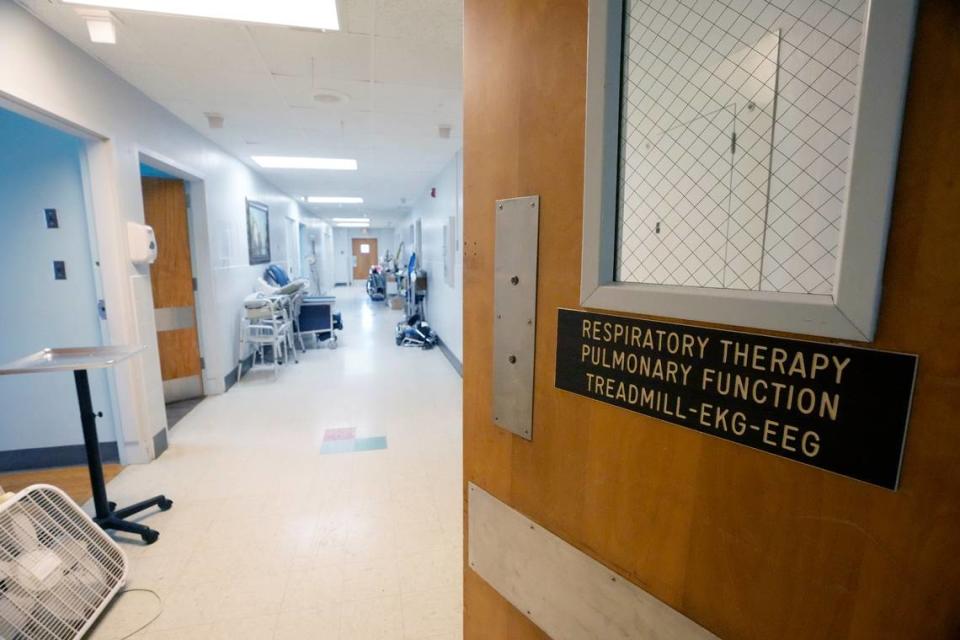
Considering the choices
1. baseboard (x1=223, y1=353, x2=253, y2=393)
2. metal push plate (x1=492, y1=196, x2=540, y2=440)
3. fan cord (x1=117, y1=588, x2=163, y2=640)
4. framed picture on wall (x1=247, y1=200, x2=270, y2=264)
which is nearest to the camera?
metal push plate (x1=492, y1=196, x2=540, y2=440)

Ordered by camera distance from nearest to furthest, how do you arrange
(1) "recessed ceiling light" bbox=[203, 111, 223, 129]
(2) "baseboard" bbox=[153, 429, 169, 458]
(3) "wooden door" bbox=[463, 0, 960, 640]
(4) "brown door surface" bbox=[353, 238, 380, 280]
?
(3) "wooden door" bbox=[463, 0, 960, 640], (2) "baseboard" bbox=[153, 429, 169, 458], (1) "recessed ceiling light" bbox=[203, 111, 223, 129], (4) "brown door surface" bbox=[353, 238, 380, 280]

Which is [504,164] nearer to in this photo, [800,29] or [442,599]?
[800,29]

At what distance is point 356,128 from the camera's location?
13.2 ft

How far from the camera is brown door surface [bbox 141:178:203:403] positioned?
13.4 feet

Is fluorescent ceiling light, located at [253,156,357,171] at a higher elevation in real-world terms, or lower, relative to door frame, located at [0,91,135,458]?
higher

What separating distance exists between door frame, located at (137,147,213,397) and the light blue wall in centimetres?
116

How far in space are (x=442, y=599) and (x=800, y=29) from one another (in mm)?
2686

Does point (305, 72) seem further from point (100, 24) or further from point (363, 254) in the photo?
point (363, 254)

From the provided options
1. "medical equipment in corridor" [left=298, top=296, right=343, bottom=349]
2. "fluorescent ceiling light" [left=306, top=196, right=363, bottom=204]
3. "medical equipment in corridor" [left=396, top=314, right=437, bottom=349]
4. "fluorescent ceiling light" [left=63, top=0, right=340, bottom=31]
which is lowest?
"medical equipment in corridor" [left=396, top=314, right=437, bottom=349]

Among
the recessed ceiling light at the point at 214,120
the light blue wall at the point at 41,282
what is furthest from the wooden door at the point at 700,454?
the recessed ceiling light at the point at 214,120

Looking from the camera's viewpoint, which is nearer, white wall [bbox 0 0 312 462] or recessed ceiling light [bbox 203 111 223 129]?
white wall [bbox 0 0 312 462]

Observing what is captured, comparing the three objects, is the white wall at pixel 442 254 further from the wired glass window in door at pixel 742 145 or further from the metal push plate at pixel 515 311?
the metal push plate at pixel 515 311

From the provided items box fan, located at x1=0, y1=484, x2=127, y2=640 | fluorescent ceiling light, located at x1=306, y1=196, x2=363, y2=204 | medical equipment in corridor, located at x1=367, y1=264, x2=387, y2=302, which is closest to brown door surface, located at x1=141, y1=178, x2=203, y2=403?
box fan, located at x1=0, y1=484, x2=127, y2=640

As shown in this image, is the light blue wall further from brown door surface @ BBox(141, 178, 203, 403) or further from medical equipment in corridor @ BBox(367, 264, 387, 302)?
medical equipment in corridor @ BBox(367, 264, 387, 302)
